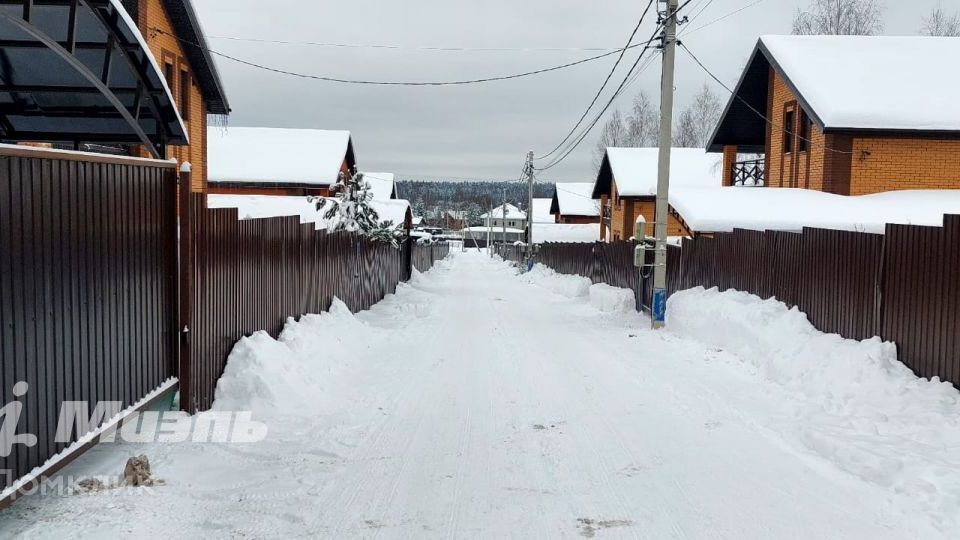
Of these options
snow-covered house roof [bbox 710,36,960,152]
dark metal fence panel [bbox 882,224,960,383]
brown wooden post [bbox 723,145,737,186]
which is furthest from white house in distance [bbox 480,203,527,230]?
dark metal fence panel [bbox 882,224,960,383]

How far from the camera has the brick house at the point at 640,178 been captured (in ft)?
108

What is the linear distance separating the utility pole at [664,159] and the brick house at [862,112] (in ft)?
17.7

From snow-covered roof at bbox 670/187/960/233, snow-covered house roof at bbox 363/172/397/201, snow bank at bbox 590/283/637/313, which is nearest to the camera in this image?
snow-covered roof at bbox 670/187/960/233

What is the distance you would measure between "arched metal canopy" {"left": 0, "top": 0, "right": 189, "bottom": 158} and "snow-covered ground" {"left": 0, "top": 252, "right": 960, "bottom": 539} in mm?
2812

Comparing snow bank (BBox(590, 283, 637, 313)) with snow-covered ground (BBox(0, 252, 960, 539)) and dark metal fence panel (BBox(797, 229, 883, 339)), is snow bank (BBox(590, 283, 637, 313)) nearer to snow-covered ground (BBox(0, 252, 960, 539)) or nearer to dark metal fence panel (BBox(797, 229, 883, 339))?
snow-covered ground (BBox(0, 252, 960, 539))

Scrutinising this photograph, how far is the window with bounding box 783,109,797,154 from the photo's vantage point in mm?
20641

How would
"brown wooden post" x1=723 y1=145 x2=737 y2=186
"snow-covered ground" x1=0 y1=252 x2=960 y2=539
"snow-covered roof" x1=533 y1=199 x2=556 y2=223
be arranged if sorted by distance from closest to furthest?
1. "snow-covered ground" x1=0 y1=252 x2=960 y2=539
2. "brown wooden post" x1=723 y1=145 x2=737 y2=186
3. "snow-covered roof" x1=533 y1=199 x2=556 y2=223

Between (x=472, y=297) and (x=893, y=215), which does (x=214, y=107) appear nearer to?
(x=472, y=297)

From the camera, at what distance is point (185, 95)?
18562 mm

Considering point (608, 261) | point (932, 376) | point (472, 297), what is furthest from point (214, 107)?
point (932, 376)

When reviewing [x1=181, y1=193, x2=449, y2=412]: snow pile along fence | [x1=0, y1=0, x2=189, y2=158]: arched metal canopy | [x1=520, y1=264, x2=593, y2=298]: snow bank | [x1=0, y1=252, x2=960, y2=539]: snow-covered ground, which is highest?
[x1=0, y1=0, x2=189, y2=158]: arched metal canopy

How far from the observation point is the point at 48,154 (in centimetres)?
442

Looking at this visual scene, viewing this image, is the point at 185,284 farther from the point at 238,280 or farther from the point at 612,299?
the point at 612,299

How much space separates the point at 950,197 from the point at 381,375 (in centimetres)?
1485
